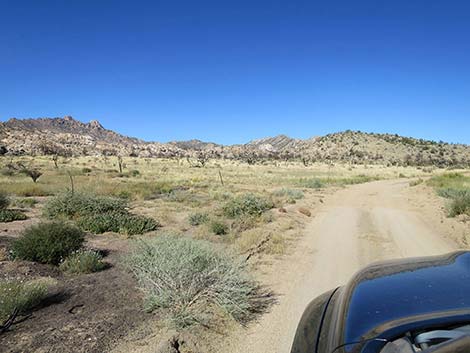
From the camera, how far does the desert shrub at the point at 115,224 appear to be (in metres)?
12.6

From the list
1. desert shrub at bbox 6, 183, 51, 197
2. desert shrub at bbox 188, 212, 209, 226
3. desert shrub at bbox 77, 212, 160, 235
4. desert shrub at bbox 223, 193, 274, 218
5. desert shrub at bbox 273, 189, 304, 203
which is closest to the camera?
desert shrub at bbox 77, 212, 160, 235

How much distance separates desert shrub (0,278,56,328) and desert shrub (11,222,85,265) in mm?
1971

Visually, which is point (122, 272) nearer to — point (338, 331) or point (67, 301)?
point (67, 301)

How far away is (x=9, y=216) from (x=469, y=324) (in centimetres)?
1590

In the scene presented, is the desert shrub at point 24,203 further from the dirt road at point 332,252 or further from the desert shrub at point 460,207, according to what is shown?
the desert shrub at point 460,207

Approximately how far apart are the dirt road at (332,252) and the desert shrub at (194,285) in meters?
0.55

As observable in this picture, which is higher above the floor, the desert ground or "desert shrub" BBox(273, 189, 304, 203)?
"desert shrub" BBox(273, 189, 304, 203)

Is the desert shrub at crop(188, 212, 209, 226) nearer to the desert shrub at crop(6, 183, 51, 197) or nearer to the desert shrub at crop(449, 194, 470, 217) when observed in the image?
the desert shrub at crop(449, 194, 470, 217)

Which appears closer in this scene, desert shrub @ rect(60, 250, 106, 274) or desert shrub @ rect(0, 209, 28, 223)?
desert shrub @ rect(60, 250, 106, 274)

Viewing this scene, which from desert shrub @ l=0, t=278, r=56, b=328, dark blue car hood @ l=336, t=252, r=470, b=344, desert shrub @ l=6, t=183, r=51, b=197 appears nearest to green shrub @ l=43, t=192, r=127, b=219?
desert shrub @ l=0, t=278, r=56, b=328

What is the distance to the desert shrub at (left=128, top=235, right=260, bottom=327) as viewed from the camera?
5.71 metres

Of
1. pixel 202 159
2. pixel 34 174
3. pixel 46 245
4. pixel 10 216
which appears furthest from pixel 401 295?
pixel 202 159

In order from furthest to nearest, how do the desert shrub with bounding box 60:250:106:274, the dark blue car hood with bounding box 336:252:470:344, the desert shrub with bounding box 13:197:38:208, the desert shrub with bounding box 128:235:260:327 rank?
1. the desert shrub with bounding box 13:197:38:208
2. the desert shrub with bounding box 60:250:106:274
3. the desert shrub with bounding box 128:235:260:327
4. the dark blue car hood with bounding box 336:252:470:344

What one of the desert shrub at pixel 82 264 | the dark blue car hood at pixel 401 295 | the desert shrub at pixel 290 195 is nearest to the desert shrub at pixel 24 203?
the desert shrub at pixel 82 264
